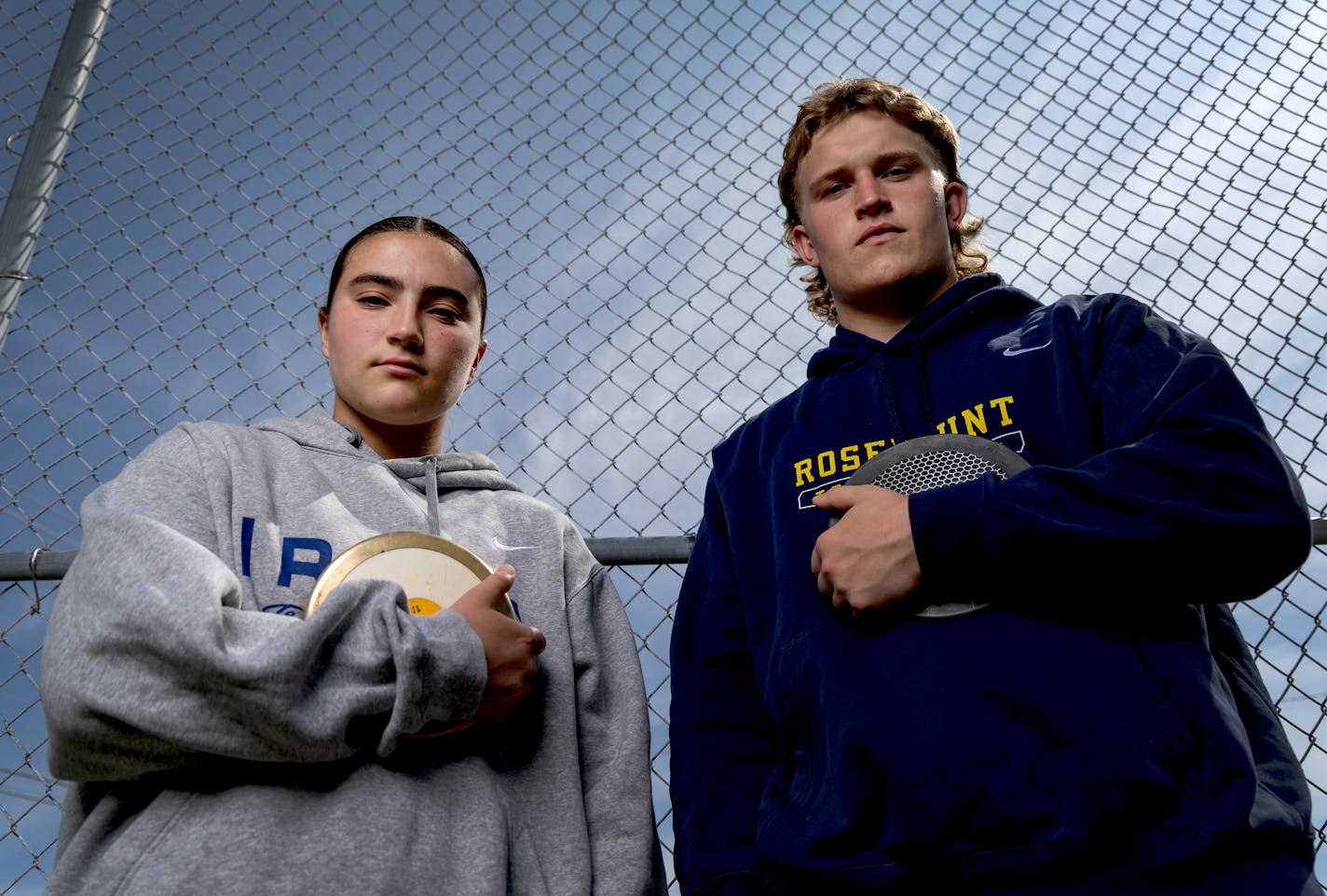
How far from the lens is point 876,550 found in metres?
1.19

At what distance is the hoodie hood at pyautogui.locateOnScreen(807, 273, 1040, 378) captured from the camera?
1.53 meters

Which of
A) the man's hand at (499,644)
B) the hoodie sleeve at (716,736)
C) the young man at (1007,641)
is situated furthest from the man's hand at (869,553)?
the man's hand at (499,644)

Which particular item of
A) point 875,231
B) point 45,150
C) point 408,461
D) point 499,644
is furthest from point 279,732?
point 45,150

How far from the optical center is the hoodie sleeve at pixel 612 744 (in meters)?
1.37

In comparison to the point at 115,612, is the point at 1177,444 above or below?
above

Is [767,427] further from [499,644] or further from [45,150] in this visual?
[45,150]

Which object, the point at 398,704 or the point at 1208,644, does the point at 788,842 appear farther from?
the point at 1208,644

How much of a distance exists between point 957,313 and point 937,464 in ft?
1.18

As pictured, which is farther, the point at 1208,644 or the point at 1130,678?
the point at 1208,644

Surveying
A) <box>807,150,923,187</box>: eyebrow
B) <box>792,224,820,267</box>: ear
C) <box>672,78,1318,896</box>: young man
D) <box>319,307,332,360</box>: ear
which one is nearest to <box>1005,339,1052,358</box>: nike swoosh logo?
<box>672,78,1318,896</box>: young man

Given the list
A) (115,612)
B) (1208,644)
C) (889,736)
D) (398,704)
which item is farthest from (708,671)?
(115,612)

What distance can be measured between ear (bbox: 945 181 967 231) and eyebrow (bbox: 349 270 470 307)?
0.95 m

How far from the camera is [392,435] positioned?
178 centimetres

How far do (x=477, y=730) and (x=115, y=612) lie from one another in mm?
486
